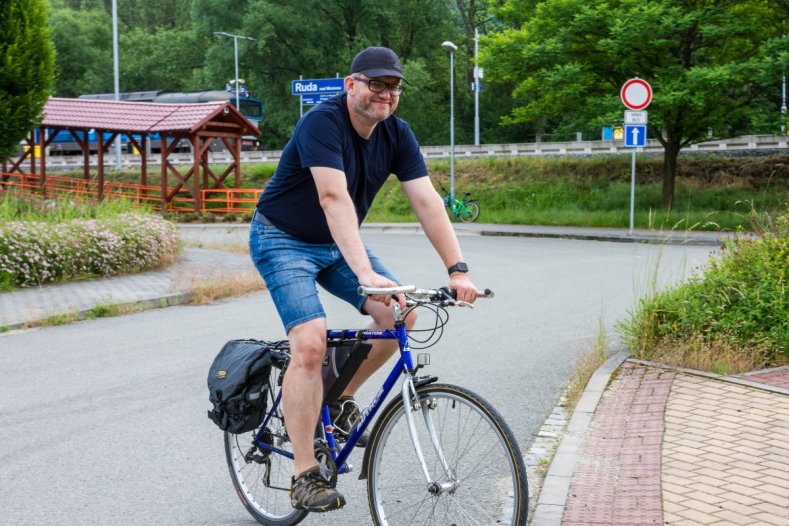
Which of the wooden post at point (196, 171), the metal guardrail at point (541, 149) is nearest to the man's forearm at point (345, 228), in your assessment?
the wooden post at point (196, 171)

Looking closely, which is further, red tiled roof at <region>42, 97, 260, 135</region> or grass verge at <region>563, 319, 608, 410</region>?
red tiled roof at <region>42, 97, 260, 135</region>

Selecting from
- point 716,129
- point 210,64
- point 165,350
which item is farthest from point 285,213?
point 210,64

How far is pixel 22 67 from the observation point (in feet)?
53.2

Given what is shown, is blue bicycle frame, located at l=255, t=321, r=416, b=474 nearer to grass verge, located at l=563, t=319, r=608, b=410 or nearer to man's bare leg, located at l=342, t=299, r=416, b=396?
man's bare leg, located at l=342, t=299, r=416, b=396

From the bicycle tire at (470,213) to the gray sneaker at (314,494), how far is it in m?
28.2

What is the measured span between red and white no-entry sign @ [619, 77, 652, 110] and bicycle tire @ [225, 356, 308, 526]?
65.3ft

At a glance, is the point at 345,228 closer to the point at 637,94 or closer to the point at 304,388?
the point at 304,388

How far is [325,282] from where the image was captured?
4.39 metres

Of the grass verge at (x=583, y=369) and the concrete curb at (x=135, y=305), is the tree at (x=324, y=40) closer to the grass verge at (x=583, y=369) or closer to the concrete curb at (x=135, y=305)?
the concrete curb at (x=135, y=305)

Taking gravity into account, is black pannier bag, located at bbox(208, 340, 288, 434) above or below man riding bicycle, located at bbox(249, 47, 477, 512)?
below

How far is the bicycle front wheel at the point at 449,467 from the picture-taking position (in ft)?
11.4

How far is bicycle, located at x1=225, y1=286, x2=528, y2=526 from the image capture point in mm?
3494

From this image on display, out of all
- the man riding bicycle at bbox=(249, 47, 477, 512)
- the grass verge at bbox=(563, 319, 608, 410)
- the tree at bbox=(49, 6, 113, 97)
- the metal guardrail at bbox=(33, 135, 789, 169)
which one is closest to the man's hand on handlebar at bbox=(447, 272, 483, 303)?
the man riding bicycle at bbox=(249, 47, 477, 512)

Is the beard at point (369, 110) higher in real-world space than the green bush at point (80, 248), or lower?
higher
